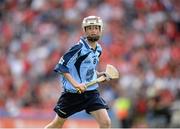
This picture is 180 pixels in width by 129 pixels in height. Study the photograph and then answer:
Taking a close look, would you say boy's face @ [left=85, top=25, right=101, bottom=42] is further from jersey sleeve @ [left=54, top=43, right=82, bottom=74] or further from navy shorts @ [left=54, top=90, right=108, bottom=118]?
navy shorts @ [left=54, top=90, right=108, bottom=118]

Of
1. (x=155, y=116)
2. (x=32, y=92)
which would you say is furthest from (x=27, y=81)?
(x=155, y=116)

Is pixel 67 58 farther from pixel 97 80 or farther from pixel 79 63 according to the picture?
pixel 97 80

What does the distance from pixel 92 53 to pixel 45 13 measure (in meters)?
10.6

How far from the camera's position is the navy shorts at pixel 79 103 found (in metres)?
10.8

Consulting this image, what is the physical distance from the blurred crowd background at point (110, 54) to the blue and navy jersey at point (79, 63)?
5884mm

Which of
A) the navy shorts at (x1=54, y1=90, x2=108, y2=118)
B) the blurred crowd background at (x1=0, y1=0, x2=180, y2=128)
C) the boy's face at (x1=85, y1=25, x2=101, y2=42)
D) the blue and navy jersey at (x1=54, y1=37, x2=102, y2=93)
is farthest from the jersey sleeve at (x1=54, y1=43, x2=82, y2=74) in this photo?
the blurred crowd background at (x1=0, y1=0, x2=180, y2=128)

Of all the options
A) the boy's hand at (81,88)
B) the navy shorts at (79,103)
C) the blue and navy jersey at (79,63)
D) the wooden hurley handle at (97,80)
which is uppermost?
the blue and navy jersey at (79,63)

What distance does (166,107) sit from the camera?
1652cm

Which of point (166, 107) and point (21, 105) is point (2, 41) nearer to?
point (21, 105)

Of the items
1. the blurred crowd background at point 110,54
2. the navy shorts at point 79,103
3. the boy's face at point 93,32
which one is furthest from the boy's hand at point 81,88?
the blurred crowd background at point 110,54

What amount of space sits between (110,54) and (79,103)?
317 inches

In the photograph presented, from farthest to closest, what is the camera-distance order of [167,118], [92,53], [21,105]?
[21,105] → [167,118] → [92,53]

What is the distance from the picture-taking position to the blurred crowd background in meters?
17.0

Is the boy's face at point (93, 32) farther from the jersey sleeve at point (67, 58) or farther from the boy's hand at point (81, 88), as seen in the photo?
the boy's hand at point (81, 88)
